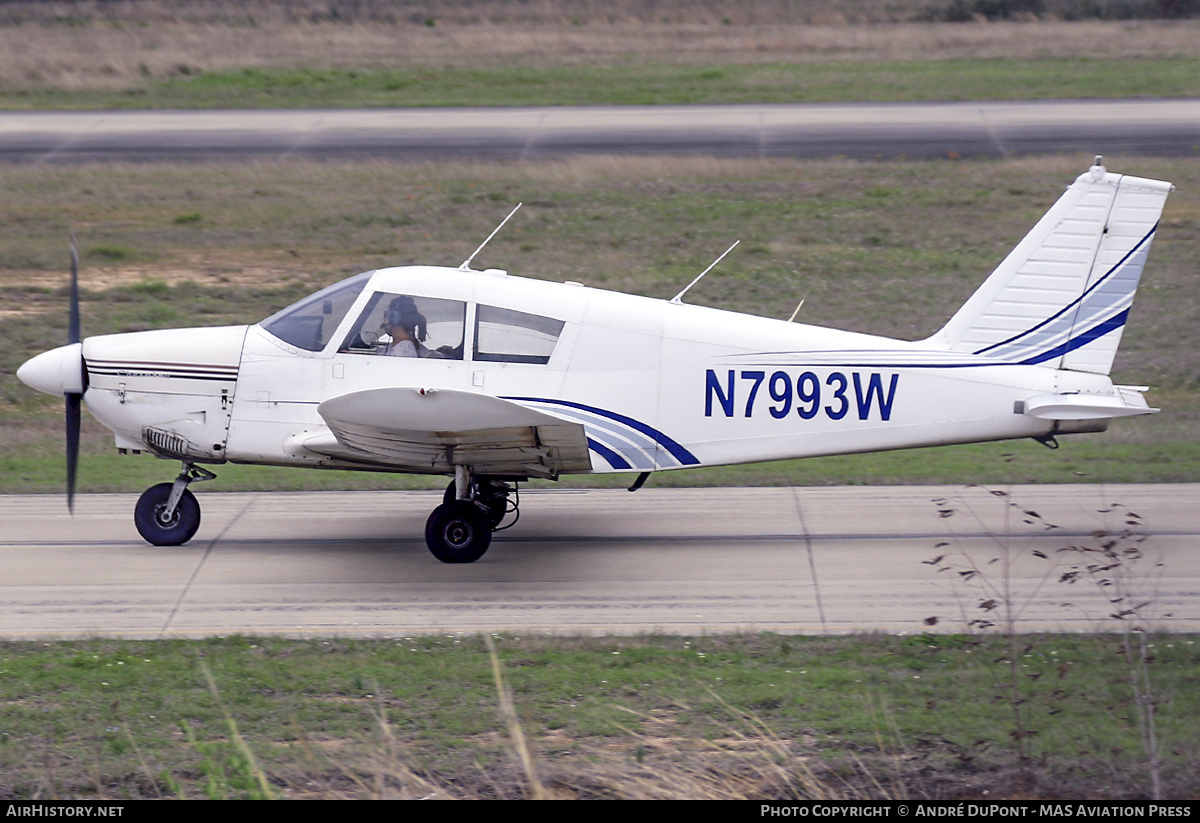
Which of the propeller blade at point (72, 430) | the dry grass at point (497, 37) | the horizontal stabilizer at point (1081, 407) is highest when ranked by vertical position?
the dry grass at point (497, 37)

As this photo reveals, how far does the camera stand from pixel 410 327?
10938 mm

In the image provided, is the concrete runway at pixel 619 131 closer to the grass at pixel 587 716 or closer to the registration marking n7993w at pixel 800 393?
the registration marking n7993w at pixel 800 393

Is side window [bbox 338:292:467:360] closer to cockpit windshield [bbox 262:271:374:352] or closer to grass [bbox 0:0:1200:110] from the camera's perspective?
cockpit windshield [bbox 262:271:374:352]

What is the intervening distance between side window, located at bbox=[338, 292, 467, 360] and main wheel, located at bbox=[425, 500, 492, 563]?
127 cm

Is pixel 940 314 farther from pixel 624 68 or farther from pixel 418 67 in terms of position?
pixel 418 67

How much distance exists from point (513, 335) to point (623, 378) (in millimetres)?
974

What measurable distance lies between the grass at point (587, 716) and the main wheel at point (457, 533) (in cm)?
192

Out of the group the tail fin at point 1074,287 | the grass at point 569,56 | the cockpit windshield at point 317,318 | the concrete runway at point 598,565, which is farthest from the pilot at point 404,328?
the grass at point 569,56

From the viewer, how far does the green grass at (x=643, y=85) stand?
3609cm

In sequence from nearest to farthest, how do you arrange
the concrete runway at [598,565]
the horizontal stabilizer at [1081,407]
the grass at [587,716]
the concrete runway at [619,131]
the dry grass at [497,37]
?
the grass at [587,716], the concrete runway at [598,565], the horizontal stabilizer at [1081,407], the concrete runway at [619,131], the dry grass at [497,37]

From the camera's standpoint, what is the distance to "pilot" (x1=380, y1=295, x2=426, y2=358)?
35.9 ft

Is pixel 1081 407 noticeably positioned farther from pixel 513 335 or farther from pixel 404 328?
pixel 404 328

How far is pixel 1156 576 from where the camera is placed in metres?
10.4

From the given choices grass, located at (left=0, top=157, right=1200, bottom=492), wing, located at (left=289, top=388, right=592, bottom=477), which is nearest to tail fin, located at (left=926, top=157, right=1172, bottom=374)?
grass, located at (left=0, top=157, right=1200, bottom=492)
